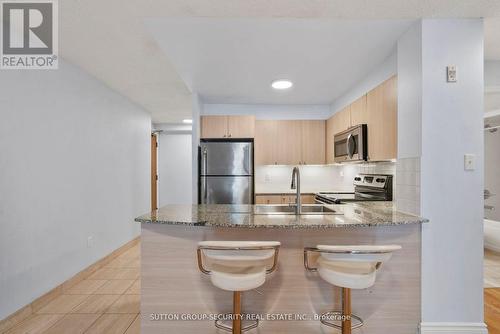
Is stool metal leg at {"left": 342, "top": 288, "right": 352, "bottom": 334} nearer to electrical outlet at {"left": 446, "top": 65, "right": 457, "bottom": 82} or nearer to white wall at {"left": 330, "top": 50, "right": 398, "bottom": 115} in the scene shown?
electrical outlet at {"left": 446, "top": 65, "right": 457, "bottom": 82}

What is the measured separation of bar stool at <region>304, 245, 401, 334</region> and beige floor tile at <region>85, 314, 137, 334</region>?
61.4 inches

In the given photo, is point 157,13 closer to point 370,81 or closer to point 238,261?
point 238,261

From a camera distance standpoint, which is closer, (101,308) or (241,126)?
(101,308)

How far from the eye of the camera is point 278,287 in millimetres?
2027

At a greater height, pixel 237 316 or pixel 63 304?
pixel 237 316

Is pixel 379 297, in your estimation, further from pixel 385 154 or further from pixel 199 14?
pixel 199 14

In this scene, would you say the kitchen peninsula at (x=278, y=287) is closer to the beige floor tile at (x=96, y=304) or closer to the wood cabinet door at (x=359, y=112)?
the beige floor tile at (x=96, y=304)

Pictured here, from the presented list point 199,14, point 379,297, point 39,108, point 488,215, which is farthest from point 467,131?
point 39,108

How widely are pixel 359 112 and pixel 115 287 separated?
3.31m

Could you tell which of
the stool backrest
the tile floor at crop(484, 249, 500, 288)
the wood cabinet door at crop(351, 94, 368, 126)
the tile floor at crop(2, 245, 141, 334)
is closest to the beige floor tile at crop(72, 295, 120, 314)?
the tile floor at crop(2, 245, 141, 334)

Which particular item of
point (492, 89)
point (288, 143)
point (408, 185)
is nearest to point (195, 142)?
point (288, 143)

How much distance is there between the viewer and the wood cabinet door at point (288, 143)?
4.60 m

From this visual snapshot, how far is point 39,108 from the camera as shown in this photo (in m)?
2.58

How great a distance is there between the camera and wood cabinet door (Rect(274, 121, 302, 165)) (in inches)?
181
